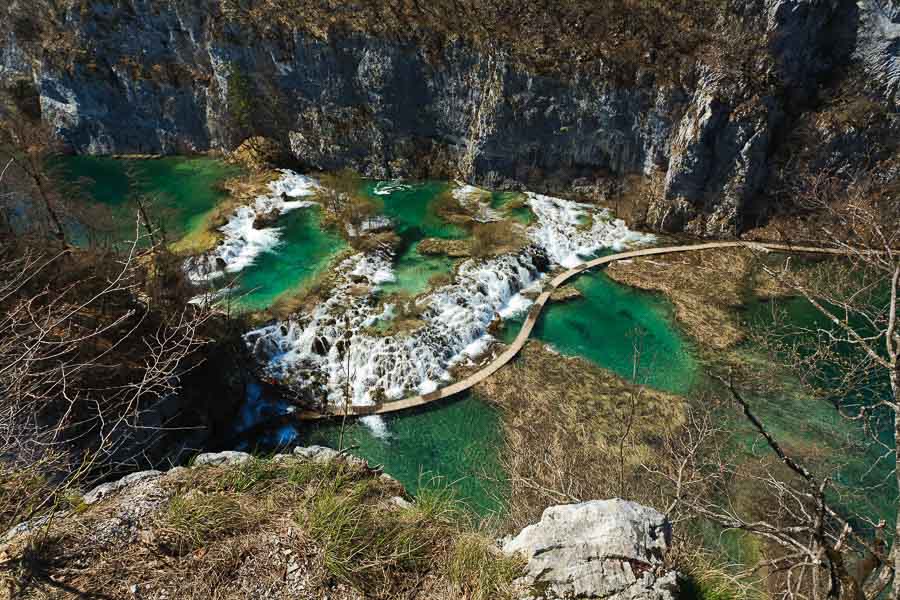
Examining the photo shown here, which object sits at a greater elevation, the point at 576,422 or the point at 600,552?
the point at 600,552

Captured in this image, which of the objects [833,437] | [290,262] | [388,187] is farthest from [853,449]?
[388,187]

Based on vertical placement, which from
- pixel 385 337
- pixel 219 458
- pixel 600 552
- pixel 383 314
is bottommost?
pixel 385 337

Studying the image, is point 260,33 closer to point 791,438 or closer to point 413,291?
point 413,291

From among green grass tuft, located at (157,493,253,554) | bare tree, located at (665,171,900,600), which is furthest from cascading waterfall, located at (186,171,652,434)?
green grass tuft, located at (157,493,253,554)

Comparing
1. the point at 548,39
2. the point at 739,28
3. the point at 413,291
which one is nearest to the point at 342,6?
the point at 548,39

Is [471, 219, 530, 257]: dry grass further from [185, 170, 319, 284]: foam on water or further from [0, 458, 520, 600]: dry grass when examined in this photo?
[0, 458, 520, 600]: dry grass

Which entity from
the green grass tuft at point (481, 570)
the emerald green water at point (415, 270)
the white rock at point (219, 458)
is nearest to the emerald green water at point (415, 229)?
the emerald green water at point (415, 270)

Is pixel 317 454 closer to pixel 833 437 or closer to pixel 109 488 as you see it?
pixel 109 488

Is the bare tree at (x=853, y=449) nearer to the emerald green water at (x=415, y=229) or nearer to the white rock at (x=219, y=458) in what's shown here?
the white rock at (x=219, y=458)
